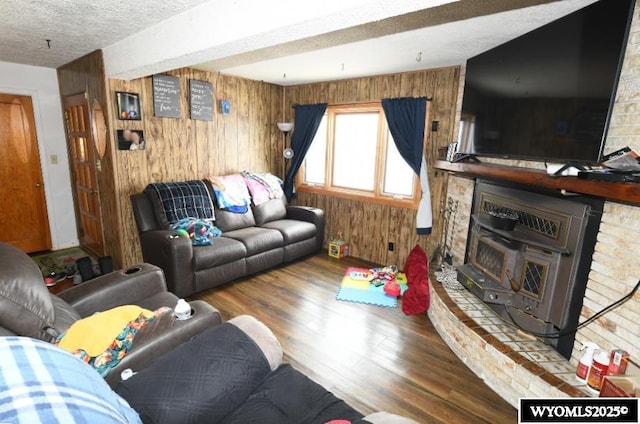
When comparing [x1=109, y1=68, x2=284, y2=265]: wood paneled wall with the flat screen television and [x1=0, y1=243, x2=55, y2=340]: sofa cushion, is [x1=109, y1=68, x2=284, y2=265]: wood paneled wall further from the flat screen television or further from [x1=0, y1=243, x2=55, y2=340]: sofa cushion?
the flat screen television

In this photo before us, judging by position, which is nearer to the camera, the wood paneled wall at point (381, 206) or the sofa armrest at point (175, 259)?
the sofa armrest at point (175, 259)

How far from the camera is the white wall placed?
368 centimetres

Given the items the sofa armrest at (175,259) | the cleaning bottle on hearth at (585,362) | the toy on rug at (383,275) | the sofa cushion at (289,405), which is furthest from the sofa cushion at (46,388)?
the toy on rug at (383,275)

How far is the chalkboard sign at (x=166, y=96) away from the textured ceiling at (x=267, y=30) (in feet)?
1.65

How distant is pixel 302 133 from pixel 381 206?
1536 mm

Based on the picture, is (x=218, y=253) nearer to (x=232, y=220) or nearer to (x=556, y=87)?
(x=232, y=220)

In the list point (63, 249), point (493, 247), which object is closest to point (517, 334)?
point (493, 247)

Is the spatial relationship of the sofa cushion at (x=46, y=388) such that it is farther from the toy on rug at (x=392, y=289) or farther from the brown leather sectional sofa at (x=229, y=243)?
the toy on rug at (x=392, y=289)

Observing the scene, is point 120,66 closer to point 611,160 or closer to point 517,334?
point 611,160

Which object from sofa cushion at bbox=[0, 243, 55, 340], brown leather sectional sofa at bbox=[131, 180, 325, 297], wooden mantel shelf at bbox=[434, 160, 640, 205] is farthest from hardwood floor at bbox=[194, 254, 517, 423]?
sofa cushion at bbox=[0, 243, 55, 340]

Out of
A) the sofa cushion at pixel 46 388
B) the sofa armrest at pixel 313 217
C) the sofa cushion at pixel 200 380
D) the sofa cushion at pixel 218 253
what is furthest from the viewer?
the sofa armrest at pixel 313 217

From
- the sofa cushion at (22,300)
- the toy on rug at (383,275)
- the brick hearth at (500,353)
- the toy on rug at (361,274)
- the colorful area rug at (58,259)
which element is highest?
the sofa cushion at (22,300)

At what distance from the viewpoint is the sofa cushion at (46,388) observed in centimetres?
44

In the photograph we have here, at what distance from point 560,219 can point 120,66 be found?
3.45 m
